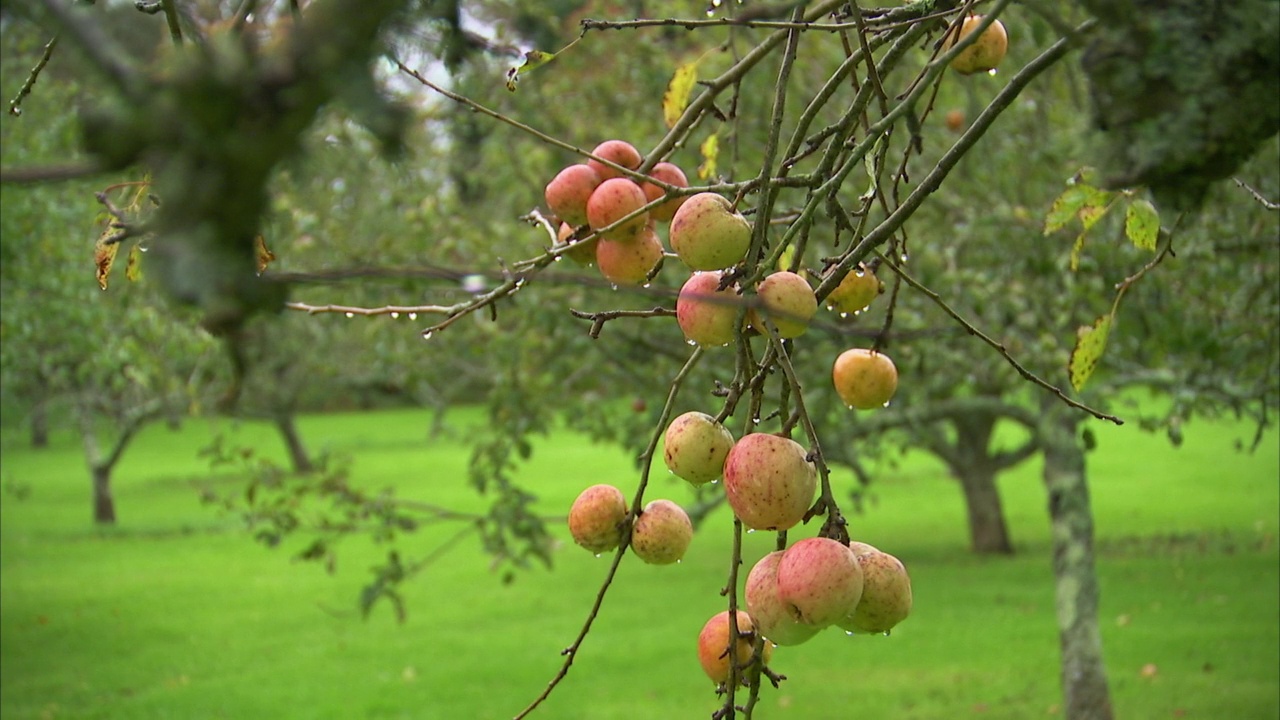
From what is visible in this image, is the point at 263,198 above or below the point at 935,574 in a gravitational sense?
above

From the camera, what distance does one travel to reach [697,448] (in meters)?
1.16

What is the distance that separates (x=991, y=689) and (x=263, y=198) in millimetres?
6130

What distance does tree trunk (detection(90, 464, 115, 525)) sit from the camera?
1328 cm

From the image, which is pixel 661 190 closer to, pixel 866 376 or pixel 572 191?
pixel 572 191

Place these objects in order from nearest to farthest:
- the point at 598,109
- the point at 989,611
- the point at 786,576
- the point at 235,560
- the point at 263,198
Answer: the point at 263,198 < the point at 786,576 < the point at 598,109 < the point at 989,611 < the point at 235,560

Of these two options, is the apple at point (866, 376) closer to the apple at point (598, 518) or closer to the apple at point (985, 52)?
the apple at point (598, 518)

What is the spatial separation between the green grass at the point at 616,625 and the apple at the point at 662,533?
157 inches

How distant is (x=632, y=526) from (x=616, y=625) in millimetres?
6814

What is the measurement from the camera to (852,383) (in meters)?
1.38

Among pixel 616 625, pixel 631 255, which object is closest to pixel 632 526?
pixel 631 255

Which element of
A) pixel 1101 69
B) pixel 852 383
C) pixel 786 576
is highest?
pixel 1101 69

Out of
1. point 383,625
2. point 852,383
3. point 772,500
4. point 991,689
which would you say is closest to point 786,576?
point 772,500

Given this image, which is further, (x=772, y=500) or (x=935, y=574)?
(x=935, y=574)

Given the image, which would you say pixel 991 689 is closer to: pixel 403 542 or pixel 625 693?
pixel 625 693
